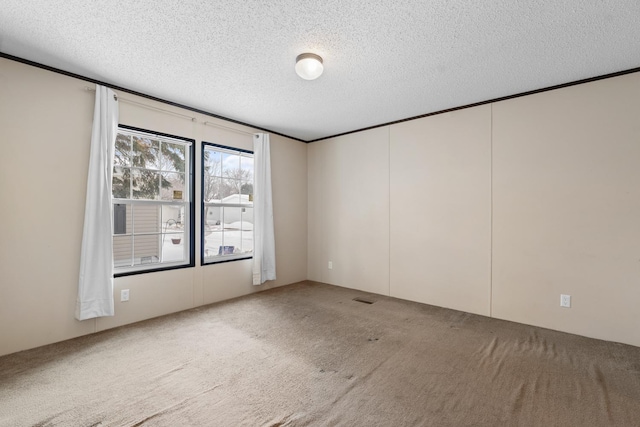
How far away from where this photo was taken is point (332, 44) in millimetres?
2426

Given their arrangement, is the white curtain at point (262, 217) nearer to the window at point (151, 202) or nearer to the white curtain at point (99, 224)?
the window at point (151, 202)

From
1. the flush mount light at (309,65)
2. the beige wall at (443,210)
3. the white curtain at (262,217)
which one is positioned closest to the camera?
the flush mount light at (309,65)

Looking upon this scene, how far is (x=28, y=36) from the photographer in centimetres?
233

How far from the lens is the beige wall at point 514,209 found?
2859 mm

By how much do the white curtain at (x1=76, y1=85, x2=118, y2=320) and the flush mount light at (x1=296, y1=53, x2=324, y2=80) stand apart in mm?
2093

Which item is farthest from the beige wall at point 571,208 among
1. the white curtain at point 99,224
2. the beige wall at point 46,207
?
the white curtain at point 99,224

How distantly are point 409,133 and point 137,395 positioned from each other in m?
4.18

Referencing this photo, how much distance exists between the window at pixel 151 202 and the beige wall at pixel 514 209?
2558mm

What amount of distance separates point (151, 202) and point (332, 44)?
2738 mm

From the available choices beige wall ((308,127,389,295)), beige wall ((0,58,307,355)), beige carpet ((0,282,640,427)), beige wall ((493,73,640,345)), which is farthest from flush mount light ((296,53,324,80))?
beige carpet ((0,282,640,427))

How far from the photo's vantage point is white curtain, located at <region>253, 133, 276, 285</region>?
14.8ft

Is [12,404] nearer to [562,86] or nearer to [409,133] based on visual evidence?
[409,133]

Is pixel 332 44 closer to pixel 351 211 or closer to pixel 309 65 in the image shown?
pixel 309 65

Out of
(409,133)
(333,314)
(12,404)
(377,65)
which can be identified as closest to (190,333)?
(12,404)
